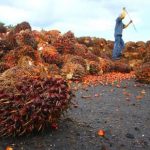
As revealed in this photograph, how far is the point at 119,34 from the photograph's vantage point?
21250 millimetres

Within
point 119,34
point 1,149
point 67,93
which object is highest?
point 119,34

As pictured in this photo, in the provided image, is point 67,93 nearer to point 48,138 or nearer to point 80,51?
point 48,138

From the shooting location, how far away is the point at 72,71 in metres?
13.9

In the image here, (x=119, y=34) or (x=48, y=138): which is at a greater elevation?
(x=119, y=34)

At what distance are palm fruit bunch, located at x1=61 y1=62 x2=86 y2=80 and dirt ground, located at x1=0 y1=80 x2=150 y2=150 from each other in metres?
2.93

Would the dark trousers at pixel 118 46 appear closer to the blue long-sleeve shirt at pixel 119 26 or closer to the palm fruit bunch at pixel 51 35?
the blue long-sleeve shirt at pixel 119 26

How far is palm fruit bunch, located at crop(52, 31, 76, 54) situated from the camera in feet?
54.5

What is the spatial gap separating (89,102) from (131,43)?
12.6 meters

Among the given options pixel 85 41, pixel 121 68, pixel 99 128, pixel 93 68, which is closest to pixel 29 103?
pixel 99 128

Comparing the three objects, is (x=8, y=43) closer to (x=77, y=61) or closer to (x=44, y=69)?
(x=77, y=61)

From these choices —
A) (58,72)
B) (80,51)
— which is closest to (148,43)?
(80,51)

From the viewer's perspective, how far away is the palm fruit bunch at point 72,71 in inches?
544


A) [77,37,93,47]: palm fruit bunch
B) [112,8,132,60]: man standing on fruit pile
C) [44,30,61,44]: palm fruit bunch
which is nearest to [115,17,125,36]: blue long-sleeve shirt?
[112,8,132,60]: man standing on fruit pile

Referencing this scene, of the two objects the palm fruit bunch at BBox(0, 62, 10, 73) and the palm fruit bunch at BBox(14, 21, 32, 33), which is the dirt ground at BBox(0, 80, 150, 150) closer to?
the palm fruit bunch at BBox(0, 62, 10, 73)
